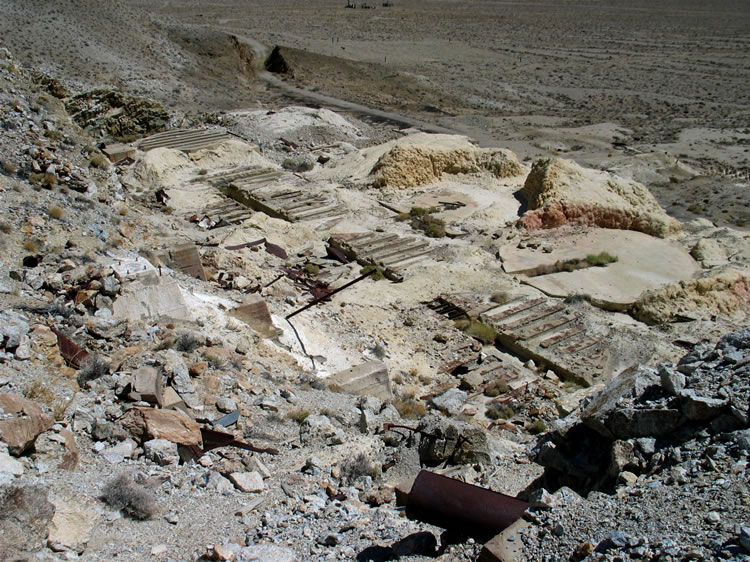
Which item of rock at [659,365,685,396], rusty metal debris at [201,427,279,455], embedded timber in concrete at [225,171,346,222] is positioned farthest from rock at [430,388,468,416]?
embedded timber in concrete at [225,171,346,222]

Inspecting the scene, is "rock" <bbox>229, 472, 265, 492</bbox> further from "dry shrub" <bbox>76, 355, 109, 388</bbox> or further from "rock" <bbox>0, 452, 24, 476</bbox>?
"dry shrub" <bbox>76, 355, 109, 388</bbox>

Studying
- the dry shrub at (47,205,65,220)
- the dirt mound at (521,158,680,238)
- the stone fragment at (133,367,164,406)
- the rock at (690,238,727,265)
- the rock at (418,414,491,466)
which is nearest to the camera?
the stone fragment at (133,367,164,406)

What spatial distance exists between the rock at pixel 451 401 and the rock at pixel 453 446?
2900 mm

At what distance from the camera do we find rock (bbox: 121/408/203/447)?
7.07 metres

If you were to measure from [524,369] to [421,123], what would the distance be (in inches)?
813

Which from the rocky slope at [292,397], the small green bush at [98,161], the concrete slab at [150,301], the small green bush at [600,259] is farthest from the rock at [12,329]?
the small green bush at [600,259]

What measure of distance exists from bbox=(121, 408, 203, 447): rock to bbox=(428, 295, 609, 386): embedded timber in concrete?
7.38m

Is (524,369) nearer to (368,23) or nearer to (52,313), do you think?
(52,313)

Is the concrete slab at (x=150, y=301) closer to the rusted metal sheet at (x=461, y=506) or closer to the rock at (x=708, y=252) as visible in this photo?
the rusted metal sheet at (x=461, y=506)

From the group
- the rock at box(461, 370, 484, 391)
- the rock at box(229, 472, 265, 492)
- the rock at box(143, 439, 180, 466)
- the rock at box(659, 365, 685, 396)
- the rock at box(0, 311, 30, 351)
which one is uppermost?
the rock at box(659, 365, 685, 396)

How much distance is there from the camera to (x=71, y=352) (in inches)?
324

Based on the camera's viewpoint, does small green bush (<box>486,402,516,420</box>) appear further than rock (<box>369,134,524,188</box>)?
No

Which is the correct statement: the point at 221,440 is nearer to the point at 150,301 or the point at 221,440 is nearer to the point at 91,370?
the point at 91,370

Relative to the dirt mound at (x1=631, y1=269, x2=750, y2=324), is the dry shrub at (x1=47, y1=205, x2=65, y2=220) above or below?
above
